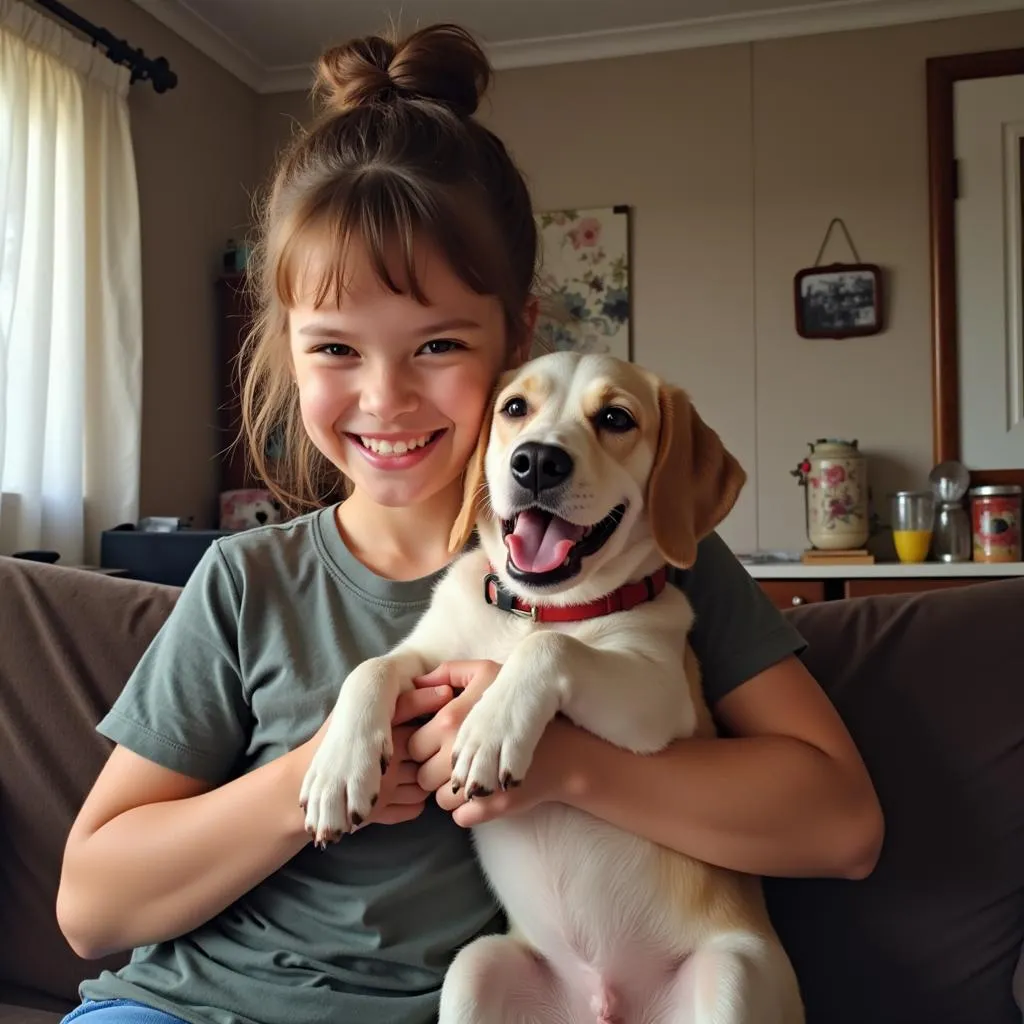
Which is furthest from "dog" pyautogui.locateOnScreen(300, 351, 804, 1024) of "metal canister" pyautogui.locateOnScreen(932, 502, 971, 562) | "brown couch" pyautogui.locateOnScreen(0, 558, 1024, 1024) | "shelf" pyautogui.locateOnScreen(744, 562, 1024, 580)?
"metal canister" pyautogui.locateOnScreen(932, 502, 971, 562)

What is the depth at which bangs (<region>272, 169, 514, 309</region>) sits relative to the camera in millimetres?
1112

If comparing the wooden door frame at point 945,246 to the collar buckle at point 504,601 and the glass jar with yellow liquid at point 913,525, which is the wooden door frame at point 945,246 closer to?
the glass jar with yellow liquid at point 913,525

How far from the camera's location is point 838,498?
3.43m

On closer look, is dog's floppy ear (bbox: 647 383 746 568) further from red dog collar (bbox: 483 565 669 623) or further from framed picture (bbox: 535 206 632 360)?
framed picture (bbox: 535 206 632 360)

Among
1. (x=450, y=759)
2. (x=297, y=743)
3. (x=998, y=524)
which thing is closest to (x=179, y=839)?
(x=297, y=743)

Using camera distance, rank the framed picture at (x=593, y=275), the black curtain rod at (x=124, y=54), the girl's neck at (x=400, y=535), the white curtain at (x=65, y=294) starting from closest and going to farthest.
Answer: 1. the girl's neck at (x=400, y=535)
2. the white curtain at (x=65, y=294)
3. the black curtain rod at (x=124, y=54)
4. the framed picture at (x=593, y=275)

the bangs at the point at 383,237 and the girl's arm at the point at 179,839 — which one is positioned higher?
the bangs at the point at 383,237

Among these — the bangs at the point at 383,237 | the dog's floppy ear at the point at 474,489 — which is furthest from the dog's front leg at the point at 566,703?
the bangs at the point at 383,237

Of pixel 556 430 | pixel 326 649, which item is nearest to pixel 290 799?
pixel 326 649

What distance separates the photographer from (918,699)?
1.28 metres

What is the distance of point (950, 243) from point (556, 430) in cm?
298

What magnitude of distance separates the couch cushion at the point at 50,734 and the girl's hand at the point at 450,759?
0.64 metres

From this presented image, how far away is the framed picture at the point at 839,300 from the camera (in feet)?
11.9

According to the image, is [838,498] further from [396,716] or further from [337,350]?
[396,716]
